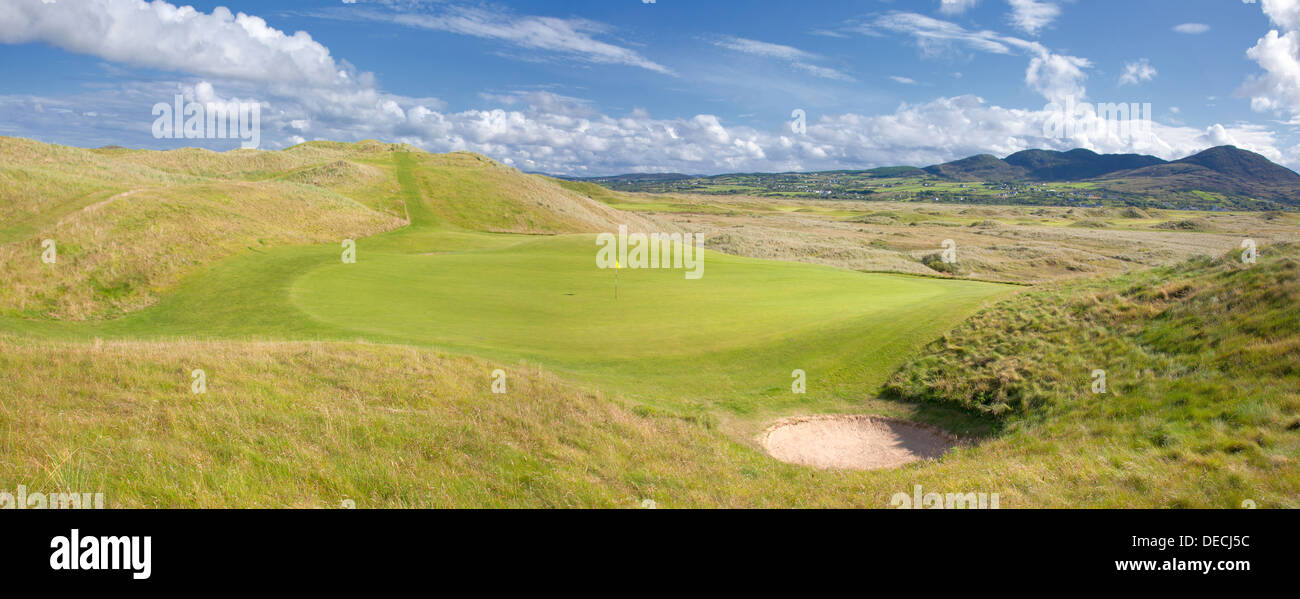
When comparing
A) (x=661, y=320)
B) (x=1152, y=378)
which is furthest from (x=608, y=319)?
(x=1152, y=378)

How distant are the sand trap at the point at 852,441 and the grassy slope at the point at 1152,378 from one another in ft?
4.45

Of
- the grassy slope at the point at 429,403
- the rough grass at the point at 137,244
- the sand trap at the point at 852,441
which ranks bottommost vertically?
the sand trap at the point at 852,441

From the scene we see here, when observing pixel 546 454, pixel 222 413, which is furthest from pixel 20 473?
pixel 546 454

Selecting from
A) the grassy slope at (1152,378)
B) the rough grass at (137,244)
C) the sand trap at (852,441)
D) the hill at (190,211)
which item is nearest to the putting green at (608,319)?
the sand trap at (852,441)

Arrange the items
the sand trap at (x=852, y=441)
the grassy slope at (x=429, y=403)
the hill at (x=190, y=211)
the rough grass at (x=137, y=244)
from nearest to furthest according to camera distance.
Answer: the grassy slope at (x=429, y=403), the sand trap at (x=852, y=441), the rough grass at (x=137, y=244), the hill at (x=190, y=211)

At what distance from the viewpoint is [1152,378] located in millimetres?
11445

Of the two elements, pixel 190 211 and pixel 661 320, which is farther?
pixel 190 211

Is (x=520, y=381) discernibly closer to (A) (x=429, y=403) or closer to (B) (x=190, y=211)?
(A) (x=429, y=403)

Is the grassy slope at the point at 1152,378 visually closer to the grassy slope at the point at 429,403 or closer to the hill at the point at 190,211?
the grassy slope at the point at 429,403

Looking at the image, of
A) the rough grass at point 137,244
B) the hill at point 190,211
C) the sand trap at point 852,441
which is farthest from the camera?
the hill at point 190,211

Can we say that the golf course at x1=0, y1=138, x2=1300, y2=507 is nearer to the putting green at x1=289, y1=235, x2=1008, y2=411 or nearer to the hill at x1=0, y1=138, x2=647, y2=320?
the putting green at x1=289, y1=235, x2=1008, y2=411

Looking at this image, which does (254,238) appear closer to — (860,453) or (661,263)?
(661,263)

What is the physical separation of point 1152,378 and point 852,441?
571 cm

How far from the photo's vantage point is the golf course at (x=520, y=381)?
7.43 meters
